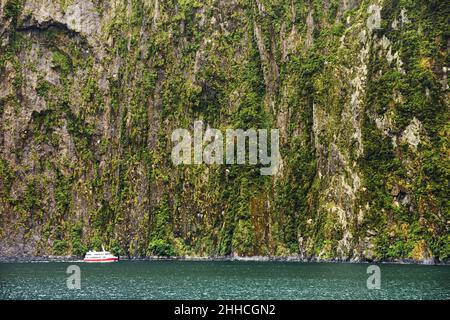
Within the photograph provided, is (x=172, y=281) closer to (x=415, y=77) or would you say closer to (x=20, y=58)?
(x=415, y=77)

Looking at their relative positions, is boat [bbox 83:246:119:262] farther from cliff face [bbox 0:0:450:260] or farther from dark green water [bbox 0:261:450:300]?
dark green water [bbox 0:261:450:300]

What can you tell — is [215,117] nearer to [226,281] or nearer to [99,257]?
[99,257]

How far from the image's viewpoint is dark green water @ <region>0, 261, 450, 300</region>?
6644 cm

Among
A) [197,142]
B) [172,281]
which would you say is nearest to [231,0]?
[197,142]

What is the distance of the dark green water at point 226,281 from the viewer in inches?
2616

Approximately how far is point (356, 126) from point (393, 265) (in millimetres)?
22217

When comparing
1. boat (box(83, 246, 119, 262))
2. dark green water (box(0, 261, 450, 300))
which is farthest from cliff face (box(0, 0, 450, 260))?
dark green water (box(0, 261, 450, 300))

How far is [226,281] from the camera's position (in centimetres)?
7906

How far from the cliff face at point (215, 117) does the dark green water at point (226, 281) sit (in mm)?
14186

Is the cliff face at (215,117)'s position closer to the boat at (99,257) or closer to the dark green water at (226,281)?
the boat at (99,257)

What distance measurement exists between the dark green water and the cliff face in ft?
46.5

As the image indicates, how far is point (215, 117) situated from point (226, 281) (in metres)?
52.1

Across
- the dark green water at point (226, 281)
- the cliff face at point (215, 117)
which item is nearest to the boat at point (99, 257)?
the cliff face at point (215, 117)

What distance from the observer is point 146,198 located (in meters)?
126
